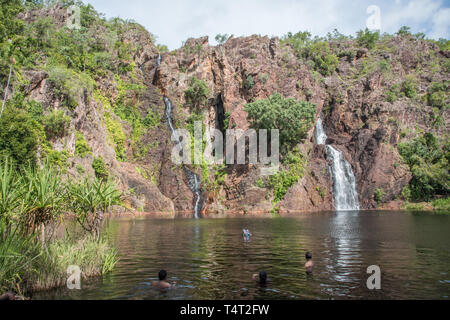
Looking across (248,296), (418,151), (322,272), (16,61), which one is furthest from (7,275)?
(418,151)

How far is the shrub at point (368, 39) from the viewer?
4819 inches

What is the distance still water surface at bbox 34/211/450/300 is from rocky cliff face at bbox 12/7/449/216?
39.4 meters

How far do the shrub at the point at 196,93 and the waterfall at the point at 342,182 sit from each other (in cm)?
3360

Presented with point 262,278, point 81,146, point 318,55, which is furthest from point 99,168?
point 318,55

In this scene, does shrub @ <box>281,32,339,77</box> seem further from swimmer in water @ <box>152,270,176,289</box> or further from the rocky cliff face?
swimmer in water @ <box>152,270,176,289</box>

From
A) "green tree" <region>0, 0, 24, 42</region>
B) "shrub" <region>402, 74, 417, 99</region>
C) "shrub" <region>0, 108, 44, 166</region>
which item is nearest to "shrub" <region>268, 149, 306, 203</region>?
"shrub" <region>402, 74, 417, 99</region>

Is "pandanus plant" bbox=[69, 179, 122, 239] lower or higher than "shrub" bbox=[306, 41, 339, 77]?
lower

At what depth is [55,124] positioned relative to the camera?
55000mm

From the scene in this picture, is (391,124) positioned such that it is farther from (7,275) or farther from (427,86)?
(7,275)

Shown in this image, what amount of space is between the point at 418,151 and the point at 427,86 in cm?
3141

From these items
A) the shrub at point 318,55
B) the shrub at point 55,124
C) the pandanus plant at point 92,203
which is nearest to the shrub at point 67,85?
the shrub at point 55,124

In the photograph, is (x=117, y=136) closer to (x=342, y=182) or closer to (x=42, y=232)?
(x=342, y=182)

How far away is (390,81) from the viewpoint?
10031 centimetres

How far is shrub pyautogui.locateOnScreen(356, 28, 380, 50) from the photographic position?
12241cm
